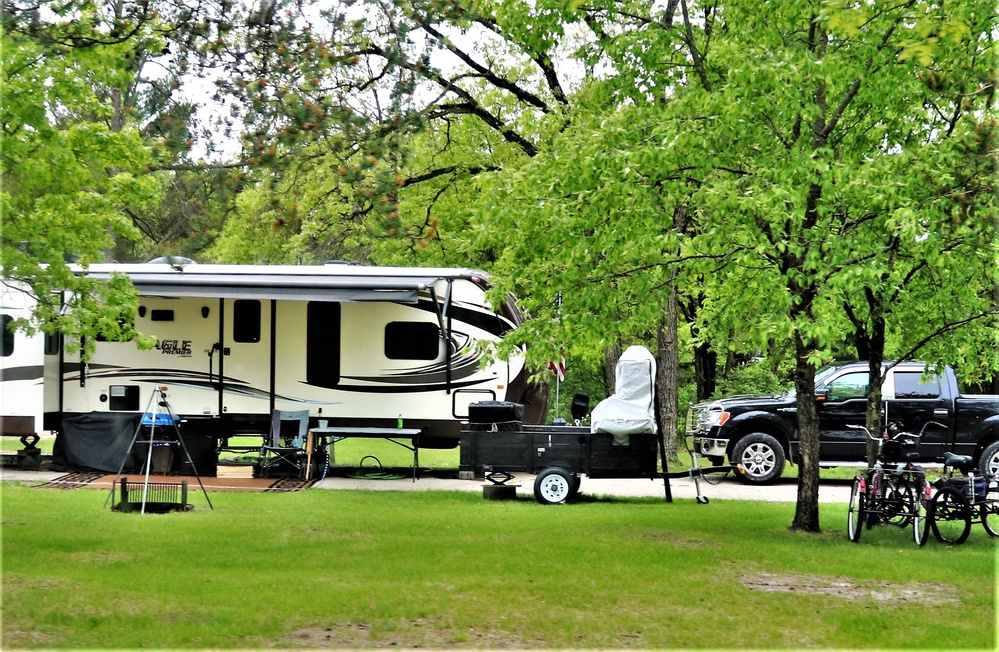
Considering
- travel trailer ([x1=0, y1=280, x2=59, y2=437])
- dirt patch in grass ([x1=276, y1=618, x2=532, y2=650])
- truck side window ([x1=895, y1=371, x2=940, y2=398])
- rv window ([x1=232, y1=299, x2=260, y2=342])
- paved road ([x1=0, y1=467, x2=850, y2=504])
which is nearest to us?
dirt patch in grass ([x1=276, y1=618, x2=532, y2=650])

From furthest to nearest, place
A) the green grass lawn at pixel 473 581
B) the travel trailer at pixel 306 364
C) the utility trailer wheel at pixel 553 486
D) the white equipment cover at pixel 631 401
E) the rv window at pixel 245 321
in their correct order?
the rv window at pixel 245 321 < the travel trailer at pixel 306 364 < the utility trailer wheel at pixel 553 486 < the white equipment cover at pixel 631 401 < the green grass lawn at pixel 473 581

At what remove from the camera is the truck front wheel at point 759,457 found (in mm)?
17156

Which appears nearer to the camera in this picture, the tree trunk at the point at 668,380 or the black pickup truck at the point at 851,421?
the black pickup truck at the point at 851,421

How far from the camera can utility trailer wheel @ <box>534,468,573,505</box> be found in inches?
555

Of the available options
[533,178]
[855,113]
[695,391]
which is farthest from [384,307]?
[695,391]

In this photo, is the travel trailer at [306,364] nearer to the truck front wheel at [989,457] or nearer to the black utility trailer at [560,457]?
the black utility trailer at [560,457]

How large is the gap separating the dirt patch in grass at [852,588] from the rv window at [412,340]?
9377 millimetres

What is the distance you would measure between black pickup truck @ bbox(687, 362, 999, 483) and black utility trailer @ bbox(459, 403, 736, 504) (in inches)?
122

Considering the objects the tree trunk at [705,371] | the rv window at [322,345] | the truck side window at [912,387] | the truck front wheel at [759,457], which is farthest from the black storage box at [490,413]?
the tree trunk at [705,371]

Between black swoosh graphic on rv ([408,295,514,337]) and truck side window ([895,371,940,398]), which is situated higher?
black swoosh graphic on rv ([408,295,514,337])

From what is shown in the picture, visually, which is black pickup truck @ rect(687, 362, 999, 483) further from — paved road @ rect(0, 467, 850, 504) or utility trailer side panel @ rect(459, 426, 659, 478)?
utility trailer side panel @ rect(459, 426, 659, 478)

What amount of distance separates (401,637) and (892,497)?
608 cm

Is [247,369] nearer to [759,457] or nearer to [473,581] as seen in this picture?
[759,457]

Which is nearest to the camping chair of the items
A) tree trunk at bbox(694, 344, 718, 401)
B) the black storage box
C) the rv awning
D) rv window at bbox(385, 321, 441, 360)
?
rv window at bbox(385, 321, 441, 360)
